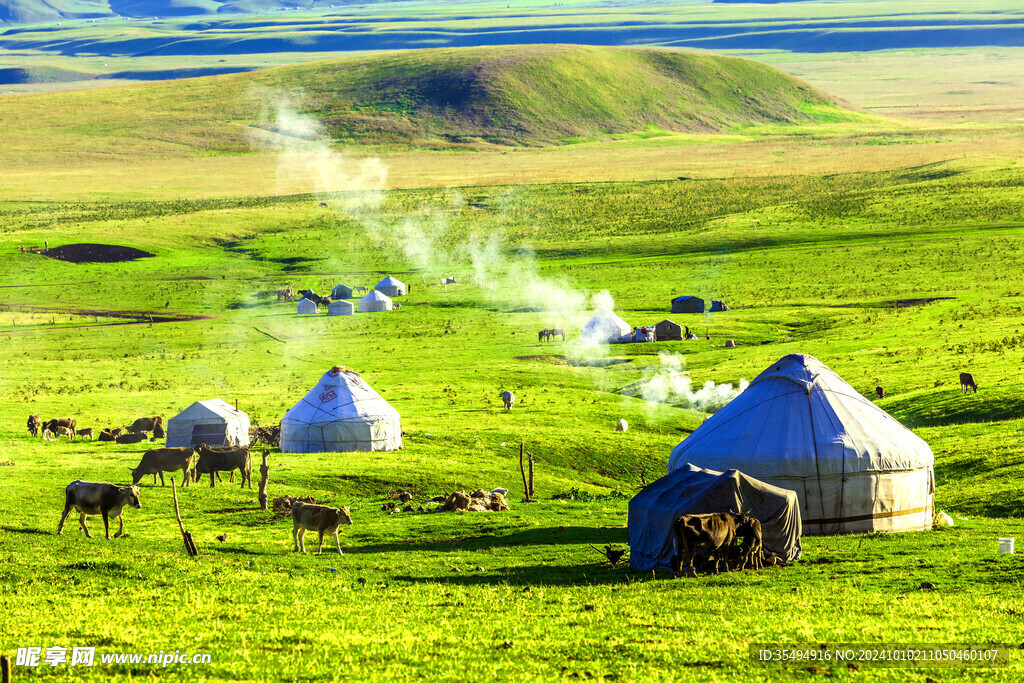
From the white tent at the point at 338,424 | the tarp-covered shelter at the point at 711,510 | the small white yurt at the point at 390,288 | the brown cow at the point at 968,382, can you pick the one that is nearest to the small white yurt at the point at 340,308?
the small white yurt at the point at 390,288

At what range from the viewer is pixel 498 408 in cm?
5906

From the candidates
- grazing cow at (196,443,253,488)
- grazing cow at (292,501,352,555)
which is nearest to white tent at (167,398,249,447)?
grazing cow at (196,443,253,488)

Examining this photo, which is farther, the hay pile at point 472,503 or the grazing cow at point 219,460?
the grazing cow at point 219,460

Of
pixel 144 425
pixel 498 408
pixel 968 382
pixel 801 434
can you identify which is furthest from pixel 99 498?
pixel 968 382

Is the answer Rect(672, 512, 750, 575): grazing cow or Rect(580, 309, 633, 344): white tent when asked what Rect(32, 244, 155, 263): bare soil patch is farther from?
Rect(672, 512, 750, 575): grazing cow

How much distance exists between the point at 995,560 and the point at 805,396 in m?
7.72

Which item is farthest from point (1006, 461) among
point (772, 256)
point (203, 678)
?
point (772, 256)

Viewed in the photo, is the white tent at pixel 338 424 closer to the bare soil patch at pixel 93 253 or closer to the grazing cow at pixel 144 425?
the grazing cow at pixel 144 425

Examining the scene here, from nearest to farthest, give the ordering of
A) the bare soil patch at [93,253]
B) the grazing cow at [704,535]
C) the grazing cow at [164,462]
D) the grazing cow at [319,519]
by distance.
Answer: the grazing cow at [704,535]
the grazing cow at [319,519]
the grazing cow at [164,462]
the bare soil patch at [93,253]

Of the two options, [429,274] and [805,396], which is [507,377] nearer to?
[805,396]

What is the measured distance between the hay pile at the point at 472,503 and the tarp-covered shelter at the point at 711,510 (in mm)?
9337

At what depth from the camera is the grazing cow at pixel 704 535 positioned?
23312 mm

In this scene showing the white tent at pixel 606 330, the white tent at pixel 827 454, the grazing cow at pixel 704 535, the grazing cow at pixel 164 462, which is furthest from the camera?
the white tent at pixel 606 330

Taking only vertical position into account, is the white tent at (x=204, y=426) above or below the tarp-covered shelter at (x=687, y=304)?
below
